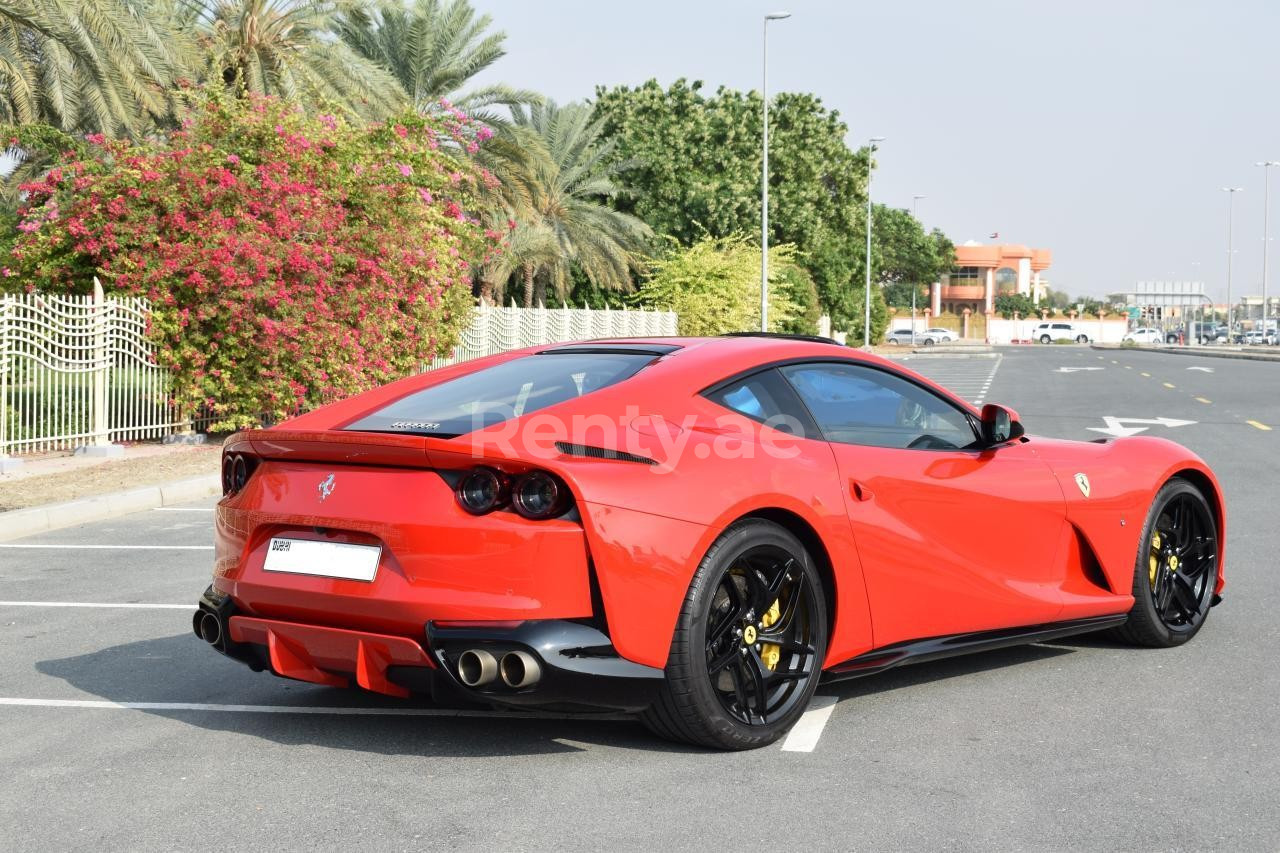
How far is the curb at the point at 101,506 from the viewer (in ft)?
34.9

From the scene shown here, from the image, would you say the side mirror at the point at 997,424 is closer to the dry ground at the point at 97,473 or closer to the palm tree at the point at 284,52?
the dry ground at the point at 97,473

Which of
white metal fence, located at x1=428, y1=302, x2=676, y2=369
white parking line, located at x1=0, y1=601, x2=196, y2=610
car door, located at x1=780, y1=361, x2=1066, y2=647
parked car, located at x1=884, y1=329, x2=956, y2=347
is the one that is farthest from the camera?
parked car, located at x1=884, y1=329, x2=956, y2=347

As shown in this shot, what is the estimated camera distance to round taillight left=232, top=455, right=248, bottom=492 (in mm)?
4973

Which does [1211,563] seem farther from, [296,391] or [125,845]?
[296,391]

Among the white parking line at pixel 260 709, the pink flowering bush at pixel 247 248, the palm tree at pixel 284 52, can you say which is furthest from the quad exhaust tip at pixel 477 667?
the palm tree at pixel 284 52

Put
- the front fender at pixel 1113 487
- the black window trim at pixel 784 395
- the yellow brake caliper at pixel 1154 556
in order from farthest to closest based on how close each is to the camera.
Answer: the yellow brake caliper at pixel 1154 556, the front fender at pixel 1113 487, the black window trim at pixel 784 395

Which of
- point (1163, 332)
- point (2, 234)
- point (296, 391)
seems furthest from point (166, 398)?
point (1163, 332)

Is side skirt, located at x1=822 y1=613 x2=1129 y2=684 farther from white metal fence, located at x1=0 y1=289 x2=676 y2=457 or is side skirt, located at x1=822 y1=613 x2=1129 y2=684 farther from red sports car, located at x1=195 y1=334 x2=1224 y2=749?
white metal fence, located at x1=0 y1=289 x2=676 y2=457

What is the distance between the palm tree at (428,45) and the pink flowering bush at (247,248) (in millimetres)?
14396

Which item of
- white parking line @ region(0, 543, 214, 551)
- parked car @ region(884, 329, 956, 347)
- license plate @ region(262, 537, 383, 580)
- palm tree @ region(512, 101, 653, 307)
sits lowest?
white parking line @ region(0, 543, 214, 551)

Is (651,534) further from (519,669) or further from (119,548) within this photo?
(119,548)

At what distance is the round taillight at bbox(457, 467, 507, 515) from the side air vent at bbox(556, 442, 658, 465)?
21 cm

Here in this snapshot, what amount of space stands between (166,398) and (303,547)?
13703 millimetres

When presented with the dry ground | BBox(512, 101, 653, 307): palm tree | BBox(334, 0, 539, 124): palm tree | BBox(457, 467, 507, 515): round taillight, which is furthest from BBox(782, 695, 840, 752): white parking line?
BBox(512, 101, 653, 307): palm tree
